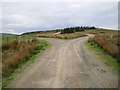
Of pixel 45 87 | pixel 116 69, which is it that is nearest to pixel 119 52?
pixel 116 69

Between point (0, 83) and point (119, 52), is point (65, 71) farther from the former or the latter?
point (119, 52)

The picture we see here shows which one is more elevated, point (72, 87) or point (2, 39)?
point (2, 39)

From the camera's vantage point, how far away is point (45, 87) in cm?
436

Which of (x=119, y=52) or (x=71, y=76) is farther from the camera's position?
(x=119, y=52)

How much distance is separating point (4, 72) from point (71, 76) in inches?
138

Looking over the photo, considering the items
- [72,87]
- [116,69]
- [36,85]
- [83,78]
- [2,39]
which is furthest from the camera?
[2,39]

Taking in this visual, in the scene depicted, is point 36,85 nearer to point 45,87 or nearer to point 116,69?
point 45,87

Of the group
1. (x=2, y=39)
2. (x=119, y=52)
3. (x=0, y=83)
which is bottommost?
(x=0, y=83)

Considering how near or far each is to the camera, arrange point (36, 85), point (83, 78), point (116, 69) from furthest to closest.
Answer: point (116, 69), point (83, 78), point (36, 85)

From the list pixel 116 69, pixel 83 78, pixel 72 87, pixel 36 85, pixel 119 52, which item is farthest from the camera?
pixel 119 52

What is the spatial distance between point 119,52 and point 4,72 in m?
6.99

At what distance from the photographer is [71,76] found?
523cm

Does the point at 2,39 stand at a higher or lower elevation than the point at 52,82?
higher

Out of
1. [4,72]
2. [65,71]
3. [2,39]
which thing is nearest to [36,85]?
[65,71]
